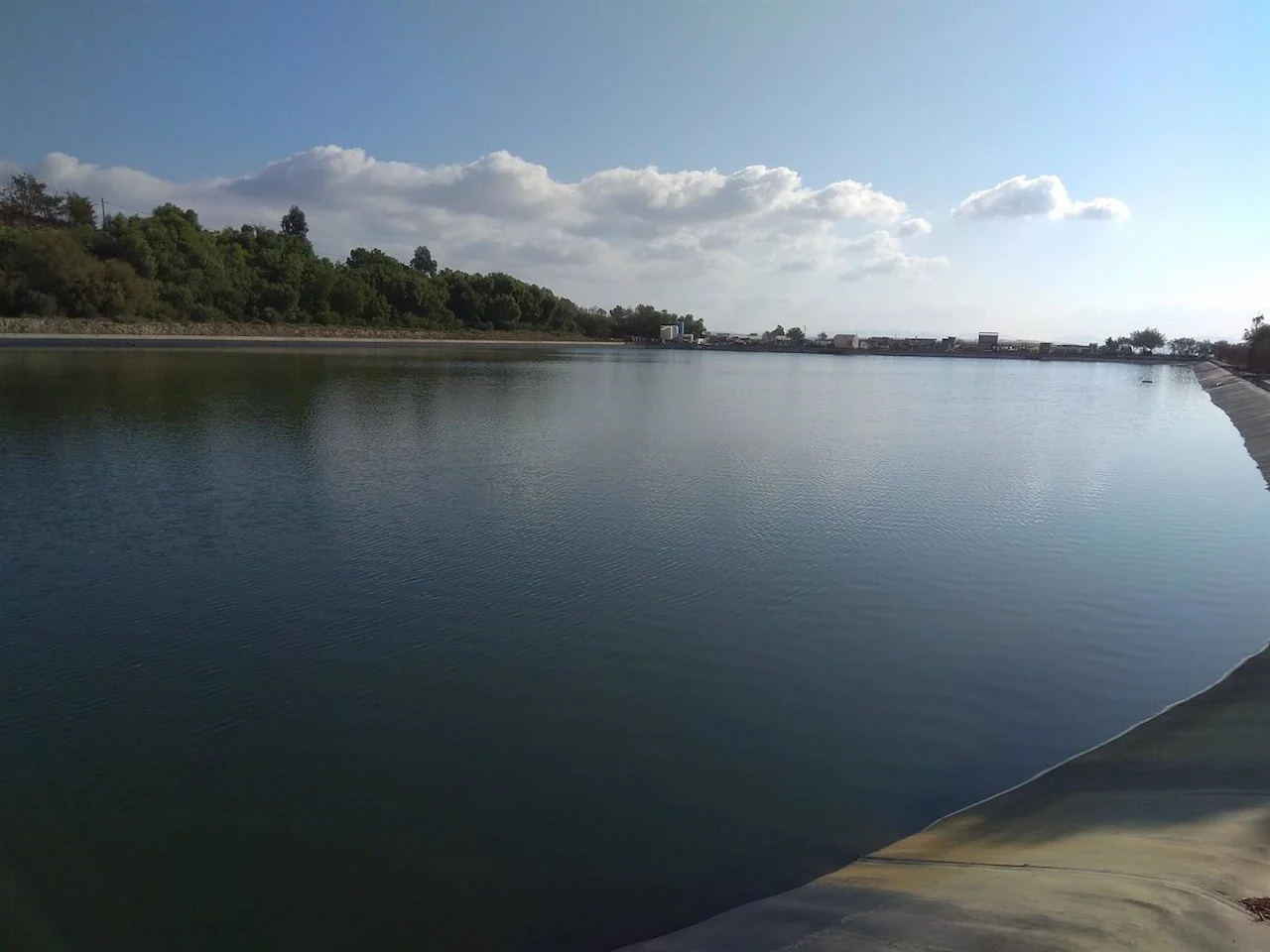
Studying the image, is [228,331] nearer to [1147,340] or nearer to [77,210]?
[77,210]

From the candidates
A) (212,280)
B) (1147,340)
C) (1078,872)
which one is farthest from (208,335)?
(1147,340)

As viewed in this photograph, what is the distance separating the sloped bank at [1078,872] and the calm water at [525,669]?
1.05 ft

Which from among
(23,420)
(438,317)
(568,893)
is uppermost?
(438,317)

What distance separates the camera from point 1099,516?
1343 centimetres

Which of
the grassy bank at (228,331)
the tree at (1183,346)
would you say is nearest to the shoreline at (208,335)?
the grassy bank at (228,331)

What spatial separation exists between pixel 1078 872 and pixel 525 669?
424cm

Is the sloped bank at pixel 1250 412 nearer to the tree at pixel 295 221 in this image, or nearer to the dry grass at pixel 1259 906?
the dry grass at pixel 1259 906

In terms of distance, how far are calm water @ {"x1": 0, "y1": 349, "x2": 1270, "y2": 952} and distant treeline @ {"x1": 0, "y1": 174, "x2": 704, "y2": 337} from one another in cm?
4282

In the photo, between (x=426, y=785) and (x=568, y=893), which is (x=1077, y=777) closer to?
(x=568, y=893)

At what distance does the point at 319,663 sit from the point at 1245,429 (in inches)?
1218

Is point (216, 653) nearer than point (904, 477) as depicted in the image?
Yes

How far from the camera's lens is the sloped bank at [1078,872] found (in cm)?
337

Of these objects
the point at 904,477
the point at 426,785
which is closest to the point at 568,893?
the point at 426,785

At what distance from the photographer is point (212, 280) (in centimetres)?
6303
